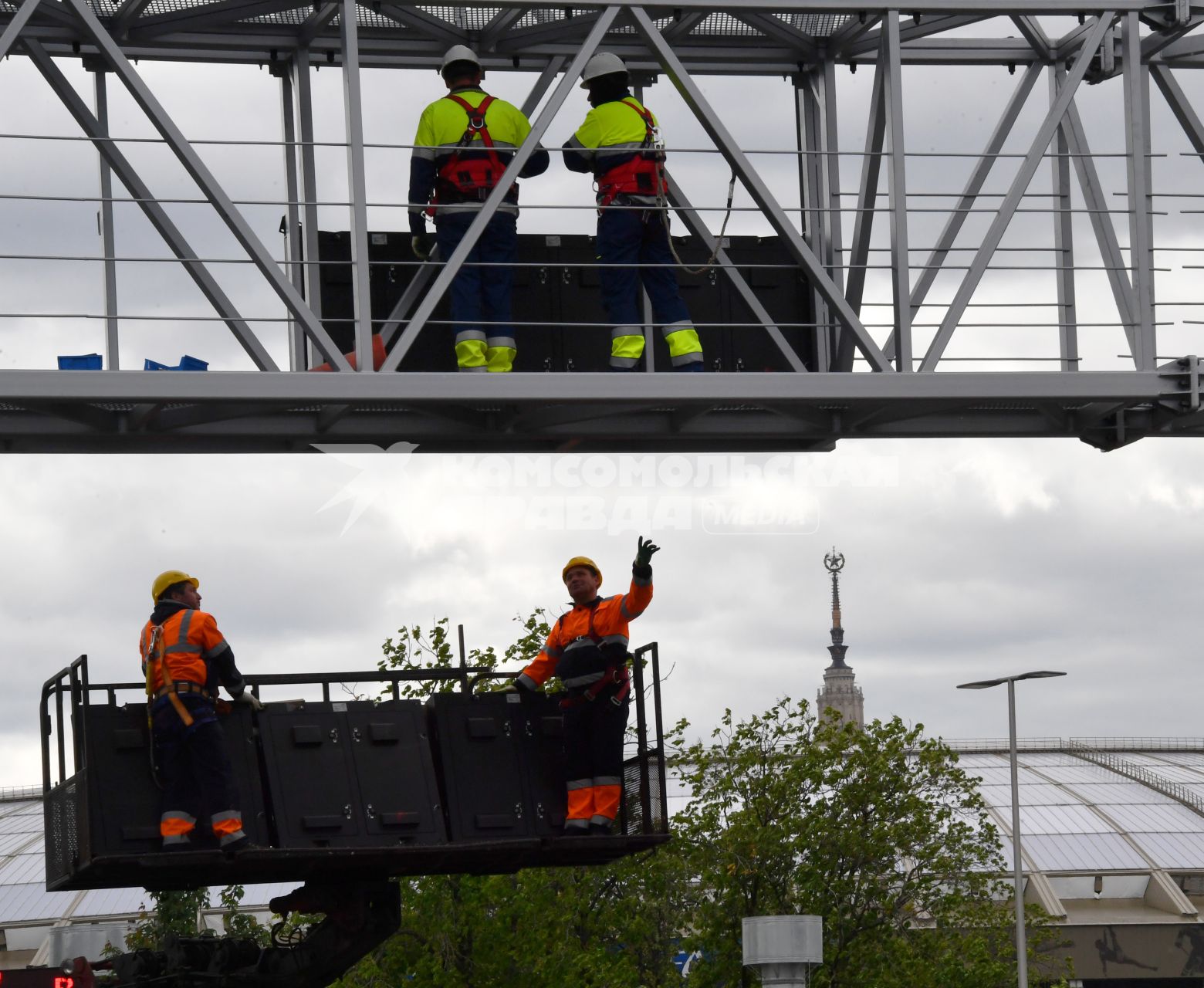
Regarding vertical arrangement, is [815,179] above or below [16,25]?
below

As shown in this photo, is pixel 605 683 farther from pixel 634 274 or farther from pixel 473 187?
pixel 473 187

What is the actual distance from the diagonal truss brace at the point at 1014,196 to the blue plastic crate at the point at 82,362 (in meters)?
5.14

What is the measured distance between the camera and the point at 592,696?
12.7 metres

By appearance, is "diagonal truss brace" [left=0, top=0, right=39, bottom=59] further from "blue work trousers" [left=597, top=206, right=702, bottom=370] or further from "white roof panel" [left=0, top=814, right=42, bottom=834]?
"white roof panel" [left=0, top=814, right=42, bottom=834]

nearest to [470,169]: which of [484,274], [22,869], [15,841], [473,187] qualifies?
[473,187]

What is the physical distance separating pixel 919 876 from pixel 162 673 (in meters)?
29.5

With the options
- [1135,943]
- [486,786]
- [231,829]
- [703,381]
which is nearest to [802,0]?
[703,381]

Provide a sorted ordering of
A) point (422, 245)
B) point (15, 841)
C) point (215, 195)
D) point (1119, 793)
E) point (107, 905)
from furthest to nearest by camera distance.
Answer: point (1119, 793)
point (15, 841)
point (107, 905)
point (422, 245)
point (215, 195)

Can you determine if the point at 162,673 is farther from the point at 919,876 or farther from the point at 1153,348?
the point at 919,876

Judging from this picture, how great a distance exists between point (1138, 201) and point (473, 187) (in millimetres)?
4457

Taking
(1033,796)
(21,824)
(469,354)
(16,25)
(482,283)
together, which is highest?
(16,25)

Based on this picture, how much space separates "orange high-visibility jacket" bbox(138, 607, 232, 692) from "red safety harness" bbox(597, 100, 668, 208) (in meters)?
3.91

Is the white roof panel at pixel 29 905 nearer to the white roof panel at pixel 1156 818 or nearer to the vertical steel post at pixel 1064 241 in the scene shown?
the white roof panel at pixel 1156 818

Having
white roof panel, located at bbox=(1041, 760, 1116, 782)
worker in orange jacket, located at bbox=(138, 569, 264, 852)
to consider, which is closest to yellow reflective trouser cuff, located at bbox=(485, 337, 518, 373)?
worker in orange jacket, located at bbox=(138, 569, 264, 852)
